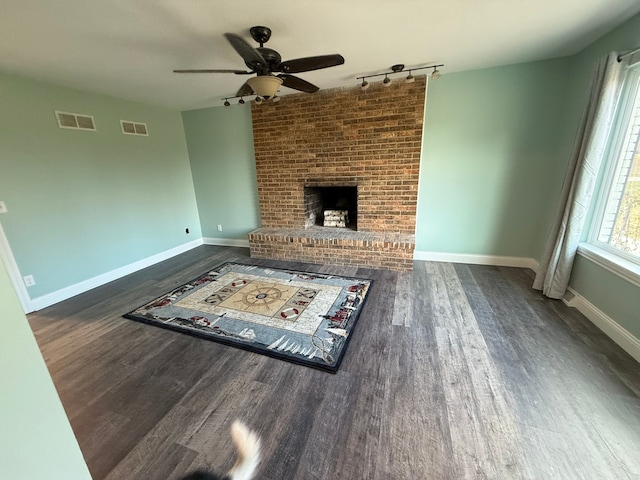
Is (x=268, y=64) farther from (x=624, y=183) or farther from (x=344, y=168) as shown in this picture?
(x=624, y=183)

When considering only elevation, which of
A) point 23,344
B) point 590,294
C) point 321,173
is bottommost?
point 590,294

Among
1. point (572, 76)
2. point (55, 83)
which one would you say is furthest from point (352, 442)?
point (55, 83)

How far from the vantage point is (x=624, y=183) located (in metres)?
2.14

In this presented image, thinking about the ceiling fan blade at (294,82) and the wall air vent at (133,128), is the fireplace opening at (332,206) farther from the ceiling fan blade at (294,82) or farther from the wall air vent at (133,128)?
the wall air vent at (133,128)

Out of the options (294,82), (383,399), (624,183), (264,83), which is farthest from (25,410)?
(624,183)

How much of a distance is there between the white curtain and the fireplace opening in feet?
7.51

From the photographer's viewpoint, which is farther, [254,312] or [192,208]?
[192,208]

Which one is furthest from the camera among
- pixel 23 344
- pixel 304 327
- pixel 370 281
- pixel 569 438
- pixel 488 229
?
pixel 488 229

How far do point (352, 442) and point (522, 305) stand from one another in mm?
2181

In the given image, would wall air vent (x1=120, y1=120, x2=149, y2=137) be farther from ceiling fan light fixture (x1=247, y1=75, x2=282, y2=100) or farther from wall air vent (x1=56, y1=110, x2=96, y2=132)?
ceiling fan light fixture (x1=247, y1=75, x2=282, y2=100)

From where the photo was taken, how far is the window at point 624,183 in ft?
6.68

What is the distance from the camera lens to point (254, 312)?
2.46 meters

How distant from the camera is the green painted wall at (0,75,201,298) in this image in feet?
8.32

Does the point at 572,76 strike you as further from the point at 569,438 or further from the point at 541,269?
the point at 569,438
